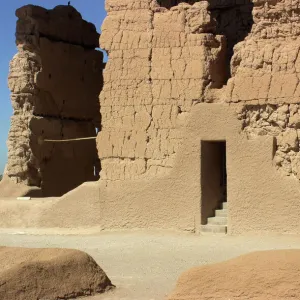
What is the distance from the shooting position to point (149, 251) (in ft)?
29.6

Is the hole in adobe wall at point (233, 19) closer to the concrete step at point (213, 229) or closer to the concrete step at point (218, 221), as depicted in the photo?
the concrete step at point (218, 221)

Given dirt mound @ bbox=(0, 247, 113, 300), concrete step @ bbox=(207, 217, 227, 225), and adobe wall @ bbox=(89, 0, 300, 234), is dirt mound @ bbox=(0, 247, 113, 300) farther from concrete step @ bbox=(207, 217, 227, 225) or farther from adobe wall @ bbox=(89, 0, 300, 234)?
concrete step @ bbox=(207, 217, 227, 225)

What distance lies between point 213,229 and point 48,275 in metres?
4.97

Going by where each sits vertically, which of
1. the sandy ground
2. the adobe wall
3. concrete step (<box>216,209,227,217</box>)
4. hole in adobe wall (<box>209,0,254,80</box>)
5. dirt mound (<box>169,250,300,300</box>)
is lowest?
the sandy ground

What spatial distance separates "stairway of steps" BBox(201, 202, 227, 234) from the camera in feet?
34.4

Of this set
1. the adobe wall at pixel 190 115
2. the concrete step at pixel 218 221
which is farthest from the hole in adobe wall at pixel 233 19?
the concrete step at pixel 218 221

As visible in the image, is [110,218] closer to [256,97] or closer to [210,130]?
[210,130]

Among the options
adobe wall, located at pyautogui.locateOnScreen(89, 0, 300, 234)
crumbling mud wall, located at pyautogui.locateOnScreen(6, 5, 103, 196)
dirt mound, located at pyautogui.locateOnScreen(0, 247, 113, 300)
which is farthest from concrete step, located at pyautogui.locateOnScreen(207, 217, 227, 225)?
crumbling mud wall, located at pyautogui.locateOnScreen(6, 5, 103, 196)

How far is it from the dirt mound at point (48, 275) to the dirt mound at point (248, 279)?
135 centimetres

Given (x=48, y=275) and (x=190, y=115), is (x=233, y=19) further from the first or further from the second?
(x=48, y=275)

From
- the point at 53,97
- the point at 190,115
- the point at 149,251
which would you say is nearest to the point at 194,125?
the point at 190,115

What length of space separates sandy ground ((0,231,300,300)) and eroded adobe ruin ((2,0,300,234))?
0.50 m

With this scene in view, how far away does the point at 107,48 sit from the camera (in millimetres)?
11586

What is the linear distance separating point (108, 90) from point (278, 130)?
318 centimetres
